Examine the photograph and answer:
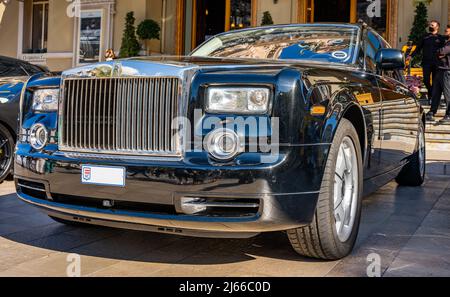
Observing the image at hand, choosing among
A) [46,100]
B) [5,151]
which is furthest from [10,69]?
[46,100]

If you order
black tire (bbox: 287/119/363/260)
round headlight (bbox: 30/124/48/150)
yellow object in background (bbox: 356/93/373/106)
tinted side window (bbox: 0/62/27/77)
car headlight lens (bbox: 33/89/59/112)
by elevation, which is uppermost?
tinted side window (bbox: 0/62/27/77)

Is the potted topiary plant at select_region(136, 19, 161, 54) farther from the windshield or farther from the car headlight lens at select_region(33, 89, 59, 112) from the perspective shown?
the car headlight lens at select_region(33, 89, 59, 112)

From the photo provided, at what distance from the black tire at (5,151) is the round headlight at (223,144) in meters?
3.97

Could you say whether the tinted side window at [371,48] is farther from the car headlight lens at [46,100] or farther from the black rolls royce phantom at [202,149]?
the car headlight lens at [46,100]

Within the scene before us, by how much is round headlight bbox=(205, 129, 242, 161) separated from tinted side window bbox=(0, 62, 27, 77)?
15.2ft

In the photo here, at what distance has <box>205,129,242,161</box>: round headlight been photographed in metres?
2.74

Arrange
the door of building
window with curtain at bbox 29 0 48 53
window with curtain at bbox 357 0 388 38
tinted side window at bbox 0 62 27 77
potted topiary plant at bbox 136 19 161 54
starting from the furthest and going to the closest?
window with curtain at bbox 29 0 48 53
the door of building
potted topiary plant at bbox 136 19 161 54
window with curtain at bbox 357 0 388 38
tinted side window at bbox 0 62 27 77

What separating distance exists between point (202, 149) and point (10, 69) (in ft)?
15.6

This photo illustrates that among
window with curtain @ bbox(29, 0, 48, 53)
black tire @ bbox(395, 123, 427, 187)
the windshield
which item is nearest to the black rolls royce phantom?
the windshield

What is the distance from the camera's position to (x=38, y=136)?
3.37 meters

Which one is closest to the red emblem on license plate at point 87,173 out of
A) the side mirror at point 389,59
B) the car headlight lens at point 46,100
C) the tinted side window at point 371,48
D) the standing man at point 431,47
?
the car headlight lens at point 46,100

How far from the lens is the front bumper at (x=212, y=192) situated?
2.71 meters
